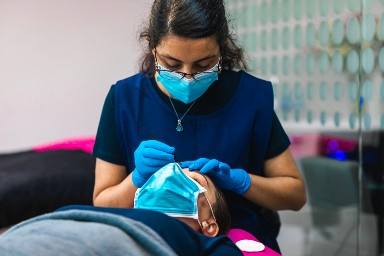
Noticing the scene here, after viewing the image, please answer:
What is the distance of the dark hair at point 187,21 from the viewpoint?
1330 millimetres

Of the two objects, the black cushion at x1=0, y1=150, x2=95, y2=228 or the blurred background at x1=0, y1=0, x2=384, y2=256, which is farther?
the blurred background at x1=0, y1=0, x2=384, y2=256

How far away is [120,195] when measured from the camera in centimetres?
143

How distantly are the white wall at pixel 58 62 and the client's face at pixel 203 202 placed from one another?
1.92m

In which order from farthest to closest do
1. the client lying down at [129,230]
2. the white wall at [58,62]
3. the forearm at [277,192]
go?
the white wall at [58,62]
the forearm at [277,192]
the client lying down at [129,230]

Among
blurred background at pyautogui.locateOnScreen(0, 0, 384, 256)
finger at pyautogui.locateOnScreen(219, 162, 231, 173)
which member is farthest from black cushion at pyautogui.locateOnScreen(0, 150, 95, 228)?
finger at pyautogui.locateOnScreen(219, 162, 231, 173)

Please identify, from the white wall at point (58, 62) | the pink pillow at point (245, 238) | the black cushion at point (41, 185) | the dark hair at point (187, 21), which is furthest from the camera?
the white wall at point (58, 62)

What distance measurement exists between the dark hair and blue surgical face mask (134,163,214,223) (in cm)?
40

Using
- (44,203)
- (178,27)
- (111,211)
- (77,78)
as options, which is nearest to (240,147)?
(178,27)

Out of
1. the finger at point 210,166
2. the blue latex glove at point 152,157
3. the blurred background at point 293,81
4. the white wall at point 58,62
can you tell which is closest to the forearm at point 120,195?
the blue latex glove at point 152,157

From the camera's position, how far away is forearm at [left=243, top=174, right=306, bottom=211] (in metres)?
1.43

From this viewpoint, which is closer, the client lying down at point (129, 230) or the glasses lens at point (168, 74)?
the client lying down at point (129, 230)

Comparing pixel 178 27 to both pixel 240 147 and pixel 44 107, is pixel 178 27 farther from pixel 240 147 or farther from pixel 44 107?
pixel 44 107

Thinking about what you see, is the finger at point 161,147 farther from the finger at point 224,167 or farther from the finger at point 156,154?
the finger at point 224,167

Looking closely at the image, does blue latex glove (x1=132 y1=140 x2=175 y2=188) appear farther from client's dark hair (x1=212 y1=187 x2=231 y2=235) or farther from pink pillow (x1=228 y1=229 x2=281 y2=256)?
pink pillow (x1=228 y1=229 x2=281 y2=256)
